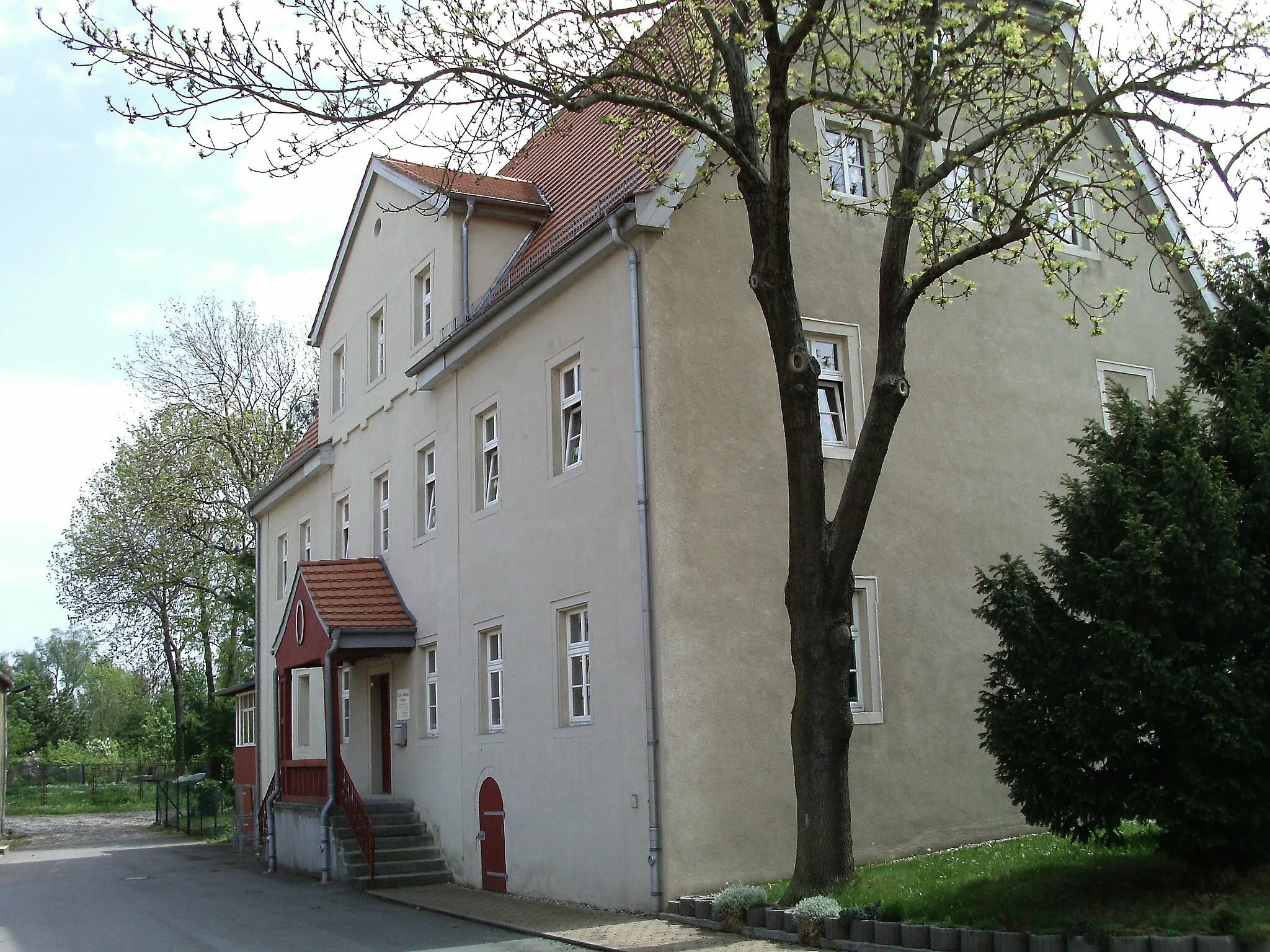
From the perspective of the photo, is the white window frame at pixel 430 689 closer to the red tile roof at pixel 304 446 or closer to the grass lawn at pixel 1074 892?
the red tile roof at pixel 304 446

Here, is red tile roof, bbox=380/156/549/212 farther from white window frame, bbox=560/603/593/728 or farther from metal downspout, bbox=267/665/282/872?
metal downspout, bbox=267/665/282/872

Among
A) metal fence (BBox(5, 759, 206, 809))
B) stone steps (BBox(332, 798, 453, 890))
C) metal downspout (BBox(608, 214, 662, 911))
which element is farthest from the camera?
metal fence (BBox(5, 759, 206, 809))

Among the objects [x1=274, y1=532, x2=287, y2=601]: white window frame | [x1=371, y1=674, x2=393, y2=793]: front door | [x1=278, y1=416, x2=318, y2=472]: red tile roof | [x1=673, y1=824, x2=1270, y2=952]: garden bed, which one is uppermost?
[x1=278, y1=416, x2=318, y2=472]: red tile roof

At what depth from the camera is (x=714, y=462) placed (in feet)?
44.9

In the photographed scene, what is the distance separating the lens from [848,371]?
1498 centimetres

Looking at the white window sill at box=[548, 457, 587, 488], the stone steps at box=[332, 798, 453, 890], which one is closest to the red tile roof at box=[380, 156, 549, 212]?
the white window sill at box=[548, 457, 587, 488]

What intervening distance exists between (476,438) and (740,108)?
26.3 feet

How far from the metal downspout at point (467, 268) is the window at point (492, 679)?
15.5 ft

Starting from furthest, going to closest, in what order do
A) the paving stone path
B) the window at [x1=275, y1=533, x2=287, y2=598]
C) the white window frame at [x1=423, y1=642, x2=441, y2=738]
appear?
the window at [x1=275, y1=533, x2=287, y2=598] < the white window frame at [x1=423, y1=642, x2=441, y2=738] < the paving stone path

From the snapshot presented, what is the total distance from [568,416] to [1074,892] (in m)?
8.10

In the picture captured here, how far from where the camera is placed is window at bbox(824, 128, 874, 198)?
15.7 m

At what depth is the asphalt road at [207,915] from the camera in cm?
1280

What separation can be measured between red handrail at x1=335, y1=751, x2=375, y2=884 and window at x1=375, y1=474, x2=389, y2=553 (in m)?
3.86

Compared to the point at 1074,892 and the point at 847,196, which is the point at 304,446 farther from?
the point at 1074,892
